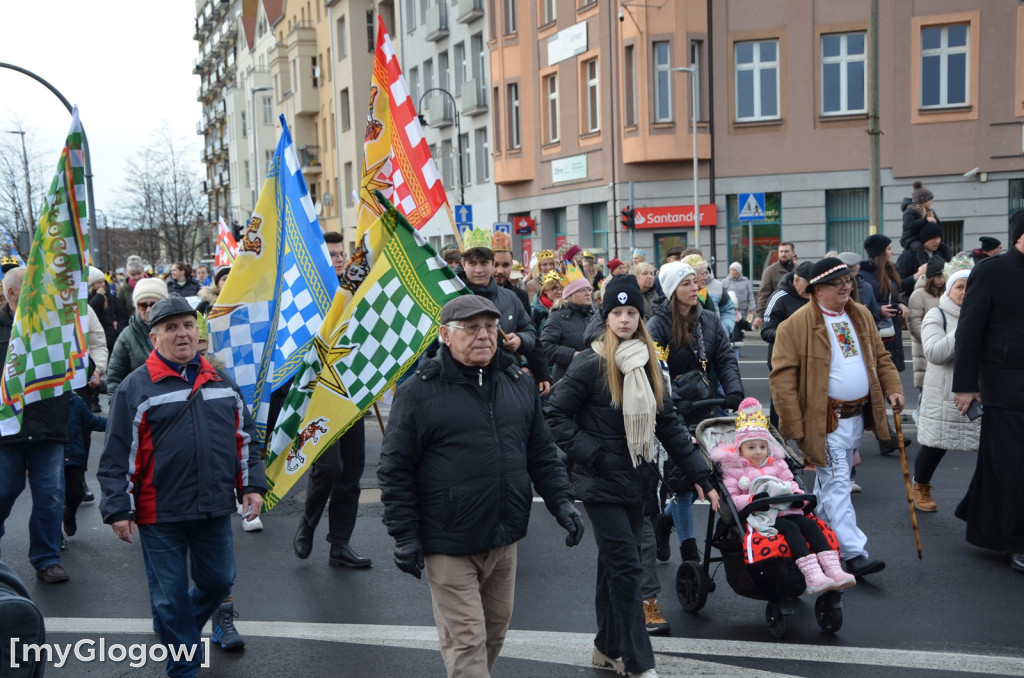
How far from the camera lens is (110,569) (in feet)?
23.3

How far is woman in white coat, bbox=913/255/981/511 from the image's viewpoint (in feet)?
24.6

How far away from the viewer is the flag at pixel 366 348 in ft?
18.5

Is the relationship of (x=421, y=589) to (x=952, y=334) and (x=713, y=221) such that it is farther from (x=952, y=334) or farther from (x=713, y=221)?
(x=713, y=221)

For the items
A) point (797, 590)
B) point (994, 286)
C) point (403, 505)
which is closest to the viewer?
point (403, 505)

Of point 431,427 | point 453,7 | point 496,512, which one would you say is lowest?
point 496,512

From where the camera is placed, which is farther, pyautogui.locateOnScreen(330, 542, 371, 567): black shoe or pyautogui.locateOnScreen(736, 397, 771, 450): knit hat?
pyautogui.locateOnScreen(330, 542, 371, 567): black shoe

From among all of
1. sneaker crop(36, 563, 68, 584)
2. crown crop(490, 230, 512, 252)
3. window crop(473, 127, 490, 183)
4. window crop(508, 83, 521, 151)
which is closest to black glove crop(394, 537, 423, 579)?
sneaker crop(36, 563, 68, 584)

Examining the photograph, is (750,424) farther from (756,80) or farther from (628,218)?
(756,80)

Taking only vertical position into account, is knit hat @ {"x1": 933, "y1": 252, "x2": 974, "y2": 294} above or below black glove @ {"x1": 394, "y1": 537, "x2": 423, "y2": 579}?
above

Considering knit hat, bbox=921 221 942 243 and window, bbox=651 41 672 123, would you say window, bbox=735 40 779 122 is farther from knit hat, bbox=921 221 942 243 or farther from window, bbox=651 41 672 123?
knit hat, bbox=921 221 942 243

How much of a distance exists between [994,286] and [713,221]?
76.2 feet

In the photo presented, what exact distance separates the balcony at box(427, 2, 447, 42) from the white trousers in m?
37.5

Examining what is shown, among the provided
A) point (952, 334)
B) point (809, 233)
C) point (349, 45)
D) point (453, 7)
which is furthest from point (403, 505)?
point (349, 45)

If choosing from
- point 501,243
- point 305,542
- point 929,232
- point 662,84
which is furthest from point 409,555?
point 662,84
